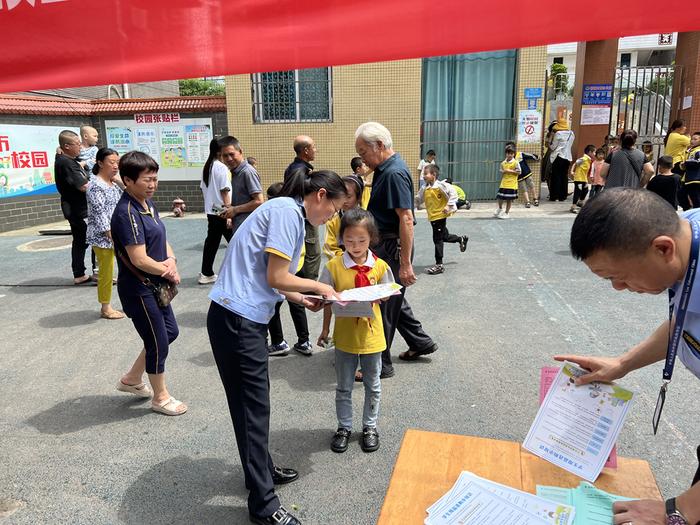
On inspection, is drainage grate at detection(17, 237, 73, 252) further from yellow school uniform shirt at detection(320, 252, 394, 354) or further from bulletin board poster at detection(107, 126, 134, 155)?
yellow school uniform shirt at detection(320, 252, 394, 354)

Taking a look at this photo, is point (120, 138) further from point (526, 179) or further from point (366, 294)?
point (366, 294)

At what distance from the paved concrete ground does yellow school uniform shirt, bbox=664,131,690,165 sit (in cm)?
659

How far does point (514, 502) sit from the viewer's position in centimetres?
147

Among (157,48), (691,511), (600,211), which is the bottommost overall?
(691,511)

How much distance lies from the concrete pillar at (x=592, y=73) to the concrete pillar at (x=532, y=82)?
2068mm

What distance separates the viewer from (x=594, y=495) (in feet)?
4.96

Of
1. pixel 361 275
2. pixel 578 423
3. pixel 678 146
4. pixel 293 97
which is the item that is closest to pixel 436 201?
pixel 361 275

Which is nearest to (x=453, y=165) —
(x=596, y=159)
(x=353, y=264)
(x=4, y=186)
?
(x=596, y=159)

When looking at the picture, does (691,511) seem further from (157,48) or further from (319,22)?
(157,48)

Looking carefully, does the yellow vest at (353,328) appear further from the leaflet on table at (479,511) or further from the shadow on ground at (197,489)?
the leaflet on table at (479,511)

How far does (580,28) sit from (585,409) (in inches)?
43.8

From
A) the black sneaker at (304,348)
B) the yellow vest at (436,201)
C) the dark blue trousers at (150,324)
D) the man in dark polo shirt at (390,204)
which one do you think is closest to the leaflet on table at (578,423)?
the man in dark polo shirt at (390,204)

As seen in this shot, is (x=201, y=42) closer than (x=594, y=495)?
Yes

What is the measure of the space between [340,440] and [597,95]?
1451 centimetres
